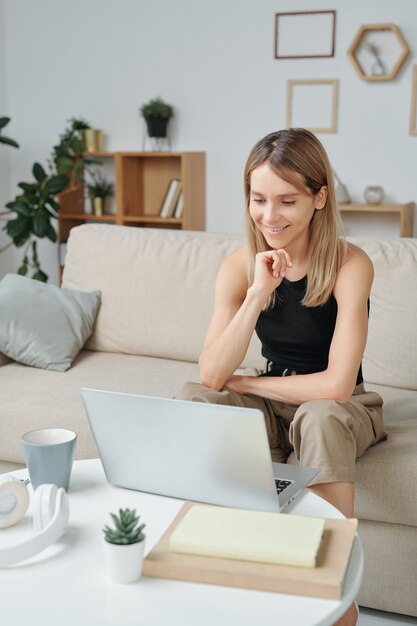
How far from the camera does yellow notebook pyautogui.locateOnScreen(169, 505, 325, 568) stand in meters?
1.04

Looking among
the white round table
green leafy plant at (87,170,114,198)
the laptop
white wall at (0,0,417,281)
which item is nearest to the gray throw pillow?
the laptop

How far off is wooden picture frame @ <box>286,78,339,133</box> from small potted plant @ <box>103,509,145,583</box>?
3.53m

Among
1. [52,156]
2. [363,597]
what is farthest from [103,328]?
[52,156]

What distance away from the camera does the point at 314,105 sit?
14.2 feet

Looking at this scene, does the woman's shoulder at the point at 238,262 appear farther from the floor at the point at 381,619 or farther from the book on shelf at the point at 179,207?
the book on shelf at the point at 179,207

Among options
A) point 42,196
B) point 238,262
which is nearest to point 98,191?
point 42,196

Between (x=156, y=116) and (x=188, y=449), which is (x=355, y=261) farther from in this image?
(x=156, y=116)

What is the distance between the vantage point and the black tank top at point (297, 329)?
1.84 metres

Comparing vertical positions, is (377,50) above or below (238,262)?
above

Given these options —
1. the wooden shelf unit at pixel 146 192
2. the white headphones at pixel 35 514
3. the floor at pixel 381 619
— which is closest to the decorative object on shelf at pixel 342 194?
the wooden shelf unit at pixel 146 192

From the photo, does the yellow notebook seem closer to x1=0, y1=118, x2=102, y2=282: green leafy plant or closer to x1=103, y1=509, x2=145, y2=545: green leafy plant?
x1=103, y1=509, x2=145, y2=545: green leafy plant

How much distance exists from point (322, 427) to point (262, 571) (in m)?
0.58

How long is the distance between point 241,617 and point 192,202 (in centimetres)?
371

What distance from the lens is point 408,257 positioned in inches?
92.2
